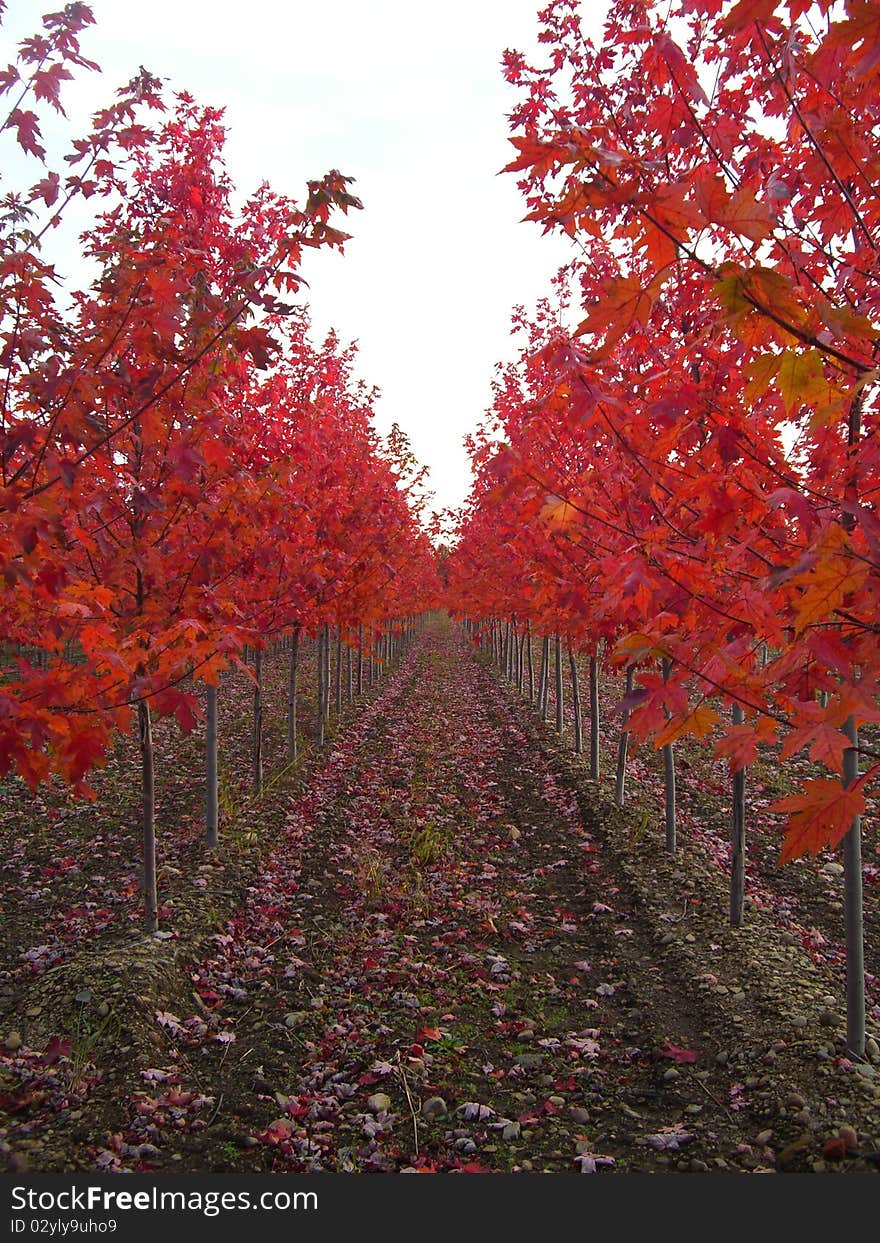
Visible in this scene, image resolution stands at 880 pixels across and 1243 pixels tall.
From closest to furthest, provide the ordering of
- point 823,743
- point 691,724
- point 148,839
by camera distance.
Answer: point 823,743 < point 691,724 < point 148,839

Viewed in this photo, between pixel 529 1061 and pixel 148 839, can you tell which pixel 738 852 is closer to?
pixel 529 1061

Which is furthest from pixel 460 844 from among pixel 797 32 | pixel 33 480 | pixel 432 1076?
pixel 797 32

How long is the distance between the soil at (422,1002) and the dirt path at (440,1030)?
0.07 ft

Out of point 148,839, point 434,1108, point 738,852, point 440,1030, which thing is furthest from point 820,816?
point 148,839

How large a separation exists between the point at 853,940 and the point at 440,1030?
2.75 metres

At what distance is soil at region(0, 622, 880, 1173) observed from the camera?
401 cm

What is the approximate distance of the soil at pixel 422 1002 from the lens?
4008 millimetres

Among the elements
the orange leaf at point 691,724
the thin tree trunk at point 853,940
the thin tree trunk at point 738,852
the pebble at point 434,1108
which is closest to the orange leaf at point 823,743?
the orange leaf at point 691,724

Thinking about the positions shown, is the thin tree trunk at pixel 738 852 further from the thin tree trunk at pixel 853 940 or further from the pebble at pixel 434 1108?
the pebble at pixel 434 1108

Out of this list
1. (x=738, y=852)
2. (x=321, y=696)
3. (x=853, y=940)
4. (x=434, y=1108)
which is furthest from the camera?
(x=321, y=696)

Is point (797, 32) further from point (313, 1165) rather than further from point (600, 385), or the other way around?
point (313, 1165)

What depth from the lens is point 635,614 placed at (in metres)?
5.37

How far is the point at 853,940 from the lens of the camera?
4.72 metres

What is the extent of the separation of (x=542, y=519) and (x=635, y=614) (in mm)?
2683
